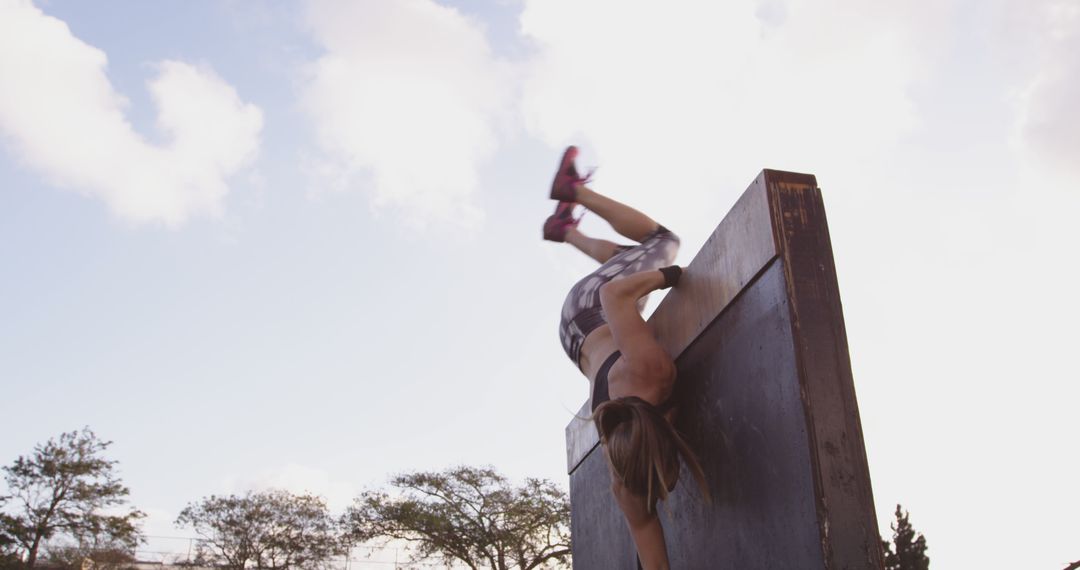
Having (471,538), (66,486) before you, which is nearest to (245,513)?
(66,486)

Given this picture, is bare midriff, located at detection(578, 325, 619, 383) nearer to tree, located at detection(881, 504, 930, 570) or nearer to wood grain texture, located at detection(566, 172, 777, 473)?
wood grain texture, located at detection(566, 172, 777, 473)

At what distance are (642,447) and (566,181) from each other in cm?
128

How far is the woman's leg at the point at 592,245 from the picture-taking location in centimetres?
323

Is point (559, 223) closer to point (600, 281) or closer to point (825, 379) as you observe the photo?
point (600, 281)

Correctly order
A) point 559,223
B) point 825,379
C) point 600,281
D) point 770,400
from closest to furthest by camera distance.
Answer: point 825,379 → point 770,400 → point 600,281 → point 559,223

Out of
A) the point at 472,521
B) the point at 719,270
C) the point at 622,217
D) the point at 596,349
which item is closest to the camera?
the point at 719,270

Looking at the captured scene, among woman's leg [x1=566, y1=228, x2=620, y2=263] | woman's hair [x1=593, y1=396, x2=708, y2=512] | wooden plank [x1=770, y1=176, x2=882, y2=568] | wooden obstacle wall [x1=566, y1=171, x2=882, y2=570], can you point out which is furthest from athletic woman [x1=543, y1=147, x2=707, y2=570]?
wooden plank [x1=770, y1=176, x2=882, y2=568]

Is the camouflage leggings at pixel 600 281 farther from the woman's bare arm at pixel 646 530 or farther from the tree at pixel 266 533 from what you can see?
the tree at pixel 266 533

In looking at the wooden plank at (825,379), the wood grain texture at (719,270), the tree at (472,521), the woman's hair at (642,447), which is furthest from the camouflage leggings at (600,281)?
the tree at (472,521)

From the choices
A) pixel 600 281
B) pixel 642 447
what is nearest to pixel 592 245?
pixel 600 281

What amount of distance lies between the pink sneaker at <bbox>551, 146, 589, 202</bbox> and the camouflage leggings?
1.04 ft

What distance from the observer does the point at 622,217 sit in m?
2.90

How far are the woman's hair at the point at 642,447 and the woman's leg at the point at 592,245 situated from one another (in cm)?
109

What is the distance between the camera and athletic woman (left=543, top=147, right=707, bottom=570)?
2.13 metres
